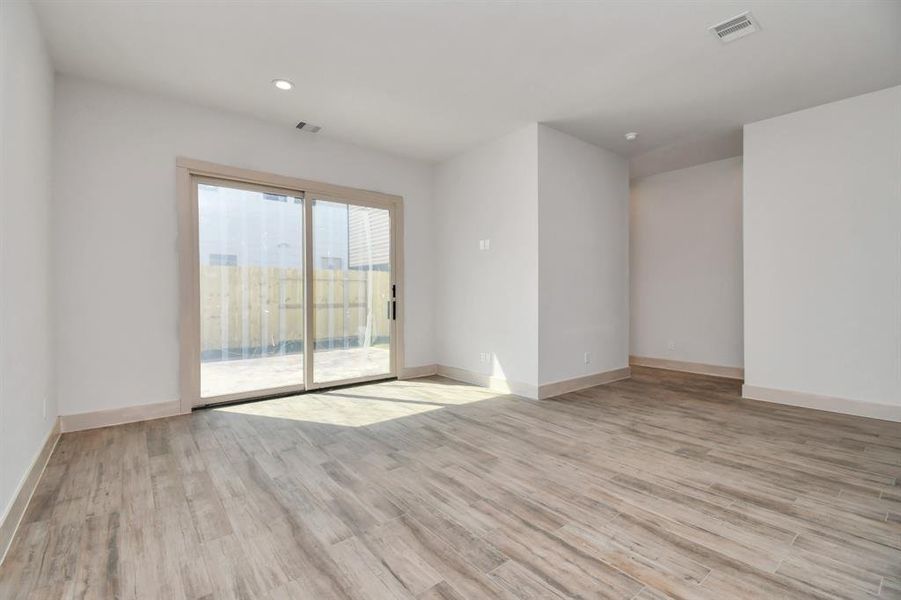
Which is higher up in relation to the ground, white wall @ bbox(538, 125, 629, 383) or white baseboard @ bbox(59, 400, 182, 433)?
white wall @ bbox(538, 125, 629, 383)

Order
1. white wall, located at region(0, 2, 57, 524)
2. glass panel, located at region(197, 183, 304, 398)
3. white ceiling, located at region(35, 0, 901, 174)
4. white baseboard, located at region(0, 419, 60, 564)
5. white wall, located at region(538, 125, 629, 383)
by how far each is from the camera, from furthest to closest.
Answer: white wall, located at region(538, 125, 629, 383)
glass panel, located at region(197, 183, 304, 398)
white ceiling, located at region(35, 0, 901, 174)
white wall, located at region(0, 2, 57, 524)
white baseboard, located at region(0, 419, 60, 564)

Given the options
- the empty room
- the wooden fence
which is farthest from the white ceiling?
the wooden fence

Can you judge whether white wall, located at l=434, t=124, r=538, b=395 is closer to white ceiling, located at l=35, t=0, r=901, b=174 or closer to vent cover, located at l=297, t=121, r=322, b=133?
white ceiling, located at l=35, t=0, r=901, b=174

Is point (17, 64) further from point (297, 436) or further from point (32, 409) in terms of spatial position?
point (297, 436)

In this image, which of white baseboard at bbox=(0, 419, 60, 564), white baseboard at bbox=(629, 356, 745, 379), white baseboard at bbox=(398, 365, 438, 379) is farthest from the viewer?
white baseboard at bbox=(629, 356, 745, 379)

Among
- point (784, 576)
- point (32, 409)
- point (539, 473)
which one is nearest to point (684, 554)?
point (784, 576)

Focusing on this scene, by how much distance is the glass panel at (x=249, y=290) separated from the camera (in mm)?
4047

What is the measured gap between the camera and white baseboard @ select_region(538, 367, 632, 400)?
4.42 metres

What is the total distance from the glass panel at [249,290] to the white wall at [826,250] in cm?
508

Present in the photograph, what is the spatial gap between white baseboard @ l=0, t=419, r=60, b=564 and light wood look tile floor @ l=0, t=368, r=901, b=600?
0.06 meters

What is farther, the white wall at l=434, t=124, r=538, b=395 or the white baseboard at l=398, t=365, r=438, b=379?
the white baseboard at l=398, t=365, r=438, b=379

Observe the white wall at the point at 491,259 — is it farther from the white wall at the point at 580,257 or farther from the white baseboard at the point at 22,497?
the white baseboard at the point at 22,497

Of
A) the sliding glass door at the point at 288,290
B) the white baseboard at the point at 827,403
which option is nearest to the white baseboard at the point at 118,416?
the sliding glass door at the point at 288,290

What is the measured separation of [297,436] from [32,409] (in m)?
1.58
